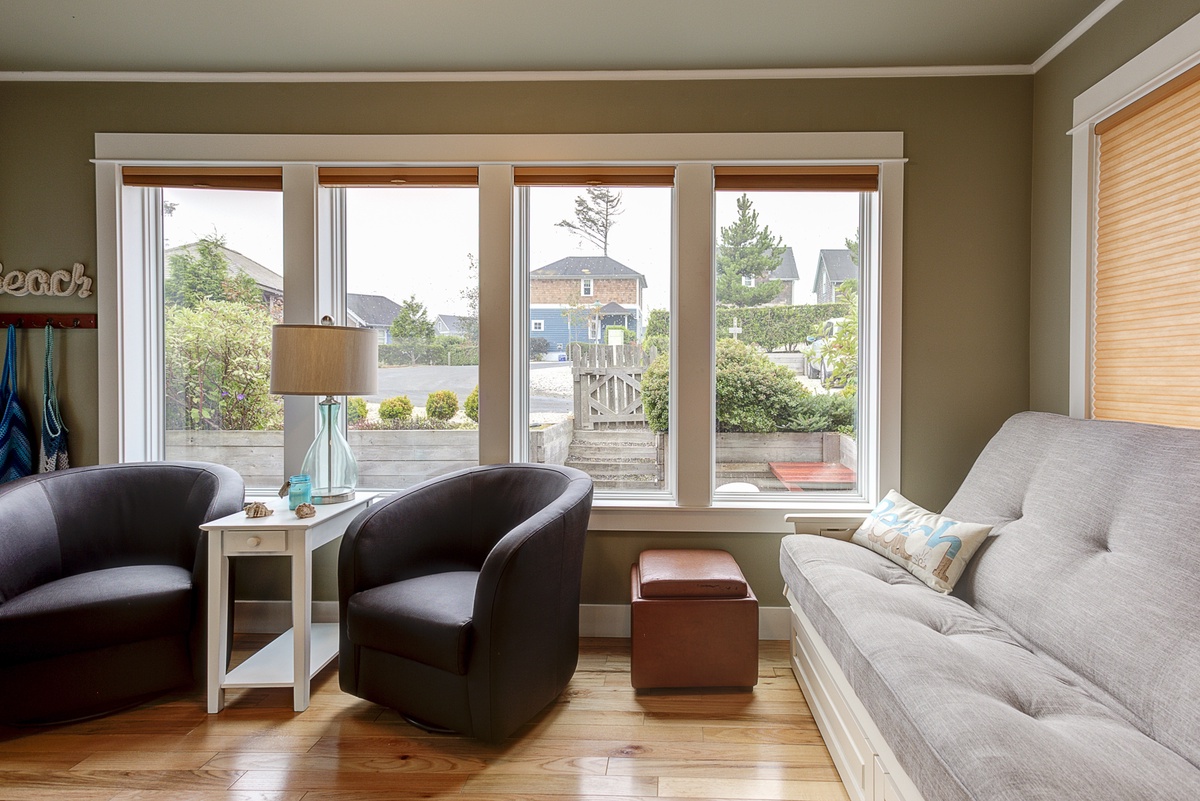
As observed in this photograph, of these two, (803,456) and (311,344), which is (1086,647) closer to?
(803,456)

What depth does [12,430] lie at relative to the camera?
8.98 feet

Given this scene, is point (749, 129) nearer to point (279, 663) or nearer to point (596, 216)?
point (596, 216)

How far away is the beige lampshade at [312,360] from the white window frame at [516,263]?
0.51 meters

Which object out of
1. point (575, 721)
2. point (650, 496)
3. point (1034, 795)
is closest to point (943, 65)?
point (650, 496)

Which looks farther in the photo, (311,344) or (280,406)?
(280,406)

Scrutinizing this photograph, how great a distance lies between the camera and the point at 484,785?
1.79 meters

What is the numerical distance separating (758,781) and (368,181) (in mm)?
2815

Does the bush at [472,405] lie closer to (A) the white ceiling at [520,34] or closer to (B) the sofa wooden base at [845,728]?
(A) the white ceiling at [520,34]

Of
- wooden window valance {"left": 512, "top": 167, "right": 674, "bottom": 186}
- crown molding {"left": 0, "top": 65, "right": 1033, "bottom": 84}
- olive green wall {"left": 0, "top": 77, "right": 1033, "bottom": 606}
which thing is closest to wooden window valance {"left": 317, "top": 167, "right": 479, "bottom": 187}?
olive green wall {"left": 0, "top": 77, "right": 1033, "bottom": 606}

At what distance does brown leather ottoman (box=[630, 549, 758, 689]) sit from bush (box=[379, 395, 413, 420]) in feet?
4.76

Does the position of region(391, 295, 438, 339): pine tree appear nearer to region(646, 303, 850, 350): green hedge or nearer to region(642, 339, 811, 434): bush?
region(642, 339, 811, 434): bush

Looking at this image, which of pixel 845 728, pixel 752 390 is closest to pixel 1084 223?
pixel 752 390

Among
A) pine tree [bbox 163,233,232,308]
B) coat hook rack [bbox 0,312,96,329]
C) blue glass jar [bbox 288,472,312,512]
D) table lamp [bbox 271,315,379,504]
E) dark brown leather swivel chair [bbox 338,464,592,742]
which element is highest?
pine tree [bbox 163,233,232,308]

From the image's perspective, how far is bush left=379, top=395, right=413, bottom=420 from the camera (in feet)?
9.77
